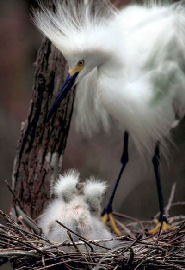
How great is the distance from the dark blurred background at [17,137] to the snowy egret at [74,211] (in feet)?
4.84

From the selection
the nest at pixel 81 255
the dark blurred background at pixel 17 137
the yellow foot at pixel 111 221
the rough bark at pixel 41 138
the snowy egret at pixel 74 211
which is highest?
the dark blurred background at pixel 17 137

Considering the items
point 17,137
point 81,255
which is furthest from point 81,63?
point 17,137

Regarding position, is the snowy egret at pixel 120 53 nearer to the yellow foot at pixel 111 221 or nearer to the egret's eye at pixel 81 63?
the egret's eye at pixel 81 63

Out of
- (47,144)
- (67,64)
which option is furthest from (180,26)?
(47,144)

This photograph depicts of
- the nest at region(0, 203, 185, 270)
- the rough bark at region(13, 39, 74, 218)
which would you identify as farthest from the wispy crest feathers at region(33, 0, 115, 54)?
the nest at region(0, 203, 185, 270)

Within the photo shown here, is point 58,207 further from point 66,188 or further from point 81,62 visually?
point 81,62

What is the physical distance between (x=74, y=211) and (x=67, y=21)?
860 mm

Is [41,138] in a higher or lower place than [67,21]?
Answer: lower

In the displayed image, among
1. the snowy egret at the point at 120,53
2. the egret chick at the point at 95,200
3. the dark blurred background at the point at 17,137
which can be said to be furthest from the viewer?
the dark blurred background at the point at 17,137

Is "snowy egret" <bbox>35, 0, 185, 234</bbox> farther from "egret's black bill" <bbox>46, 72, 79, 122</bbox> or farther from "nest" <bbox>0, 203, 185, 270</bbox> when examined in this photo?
Answer: "nest" <bbox>0, 203, 185, 270</bbox>

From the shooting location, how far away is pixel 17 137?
569 centimetres

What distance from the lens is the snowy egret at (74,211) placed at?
116 inches

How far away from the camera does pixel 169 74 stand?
2357 millimetres

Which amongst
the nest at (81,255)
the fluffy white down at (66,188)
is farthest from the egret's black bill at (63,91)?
the nest at (81,255)
